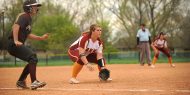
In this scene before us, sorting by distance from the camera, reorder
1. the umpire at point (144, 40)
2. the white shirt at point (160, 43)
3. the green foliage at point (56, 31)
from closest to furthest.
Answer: the white shirt at point (160, 43) < the umpire at point (144, 40) < the green foliage at point (56, 31)

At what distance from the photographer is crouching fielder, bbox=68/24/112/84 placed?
10.4 m

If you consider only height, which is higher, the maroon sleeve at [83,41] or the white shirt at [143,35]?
the maroon sleeve at [83,41]

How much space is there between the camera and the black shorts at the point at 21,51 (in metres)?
8.48

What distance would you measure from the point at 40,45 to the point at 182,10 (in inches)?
822

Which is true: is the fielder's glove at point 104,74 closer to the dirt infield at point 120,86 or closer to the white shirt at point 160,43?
the dirt infield at point 120,86

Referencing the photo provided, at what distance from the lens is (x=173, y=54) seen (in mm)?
41406

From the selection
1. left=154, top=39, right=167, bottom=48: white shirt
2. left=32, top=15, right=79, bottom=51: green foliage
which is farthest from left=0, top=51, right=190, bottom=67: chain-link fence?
left=154, top=39, right=167, bottom=48: white shirt

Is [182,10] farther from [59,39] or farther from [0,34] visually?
[0,34]

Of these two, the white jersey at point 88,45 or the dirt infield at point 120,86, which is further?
the white jersey at point 88,45

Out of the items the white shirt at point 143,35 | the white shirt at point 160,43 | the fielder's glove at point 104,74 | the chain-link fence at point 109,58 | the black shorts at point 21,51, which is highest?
the black shorts at point 21,51

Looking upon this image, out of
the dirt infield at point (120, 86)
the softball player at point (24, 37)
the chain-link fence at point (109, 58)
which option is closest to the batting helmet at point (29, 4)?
the softball player at point (24, 37)

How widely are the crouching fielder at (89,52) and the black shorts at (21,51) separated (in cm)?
192

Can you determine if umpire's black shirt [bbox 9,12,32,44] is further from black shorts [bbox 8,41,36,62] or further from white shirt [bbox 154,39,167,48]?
white shirt [bbox 154,39,167,48]

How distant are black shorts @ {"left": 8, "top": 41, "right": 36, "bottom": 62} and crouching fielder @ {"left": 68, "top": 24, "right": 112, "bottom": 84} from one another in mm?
1920
